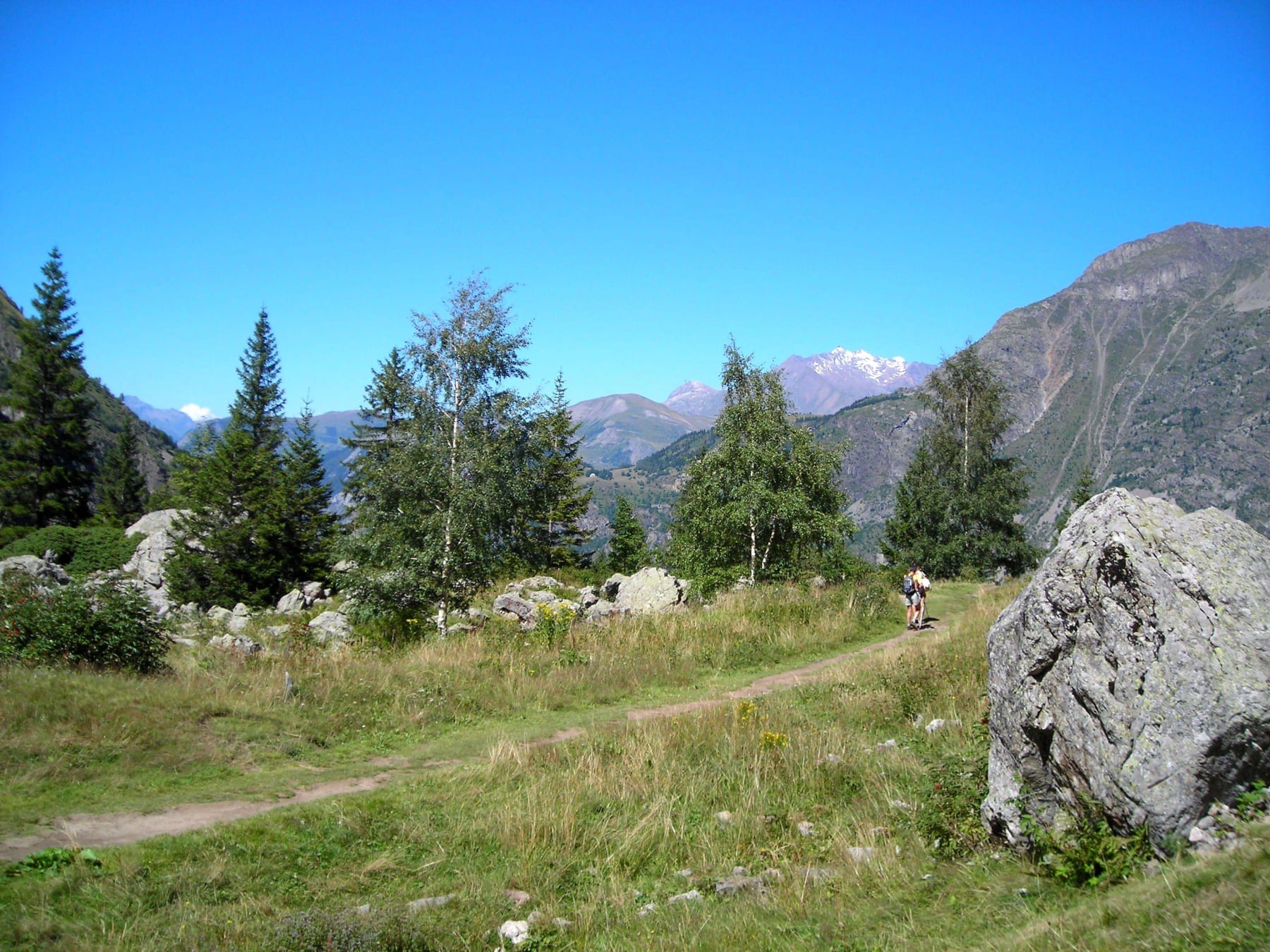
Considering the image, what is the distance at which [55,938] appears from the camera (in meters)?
5.25

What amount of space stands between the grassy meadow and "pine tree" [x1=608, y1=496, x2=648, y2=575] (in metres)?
31.8

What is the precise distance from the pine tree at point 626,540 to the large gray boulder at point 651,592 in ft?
68.9

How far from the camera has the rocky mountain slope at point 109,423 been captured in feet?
369

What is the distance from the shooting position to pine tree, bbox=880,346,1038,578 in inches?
1610

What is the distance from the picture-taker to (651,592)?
74.8ft

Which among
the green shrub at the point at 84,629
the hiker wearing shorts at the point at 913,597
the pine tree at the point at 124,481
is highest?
the pine tree at the point at 124,481

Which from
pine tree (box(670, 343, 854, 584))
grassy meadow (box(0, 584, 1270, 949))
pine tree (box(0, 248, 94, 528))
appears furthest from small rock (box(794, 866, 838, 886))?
pine tree (box(0, 248, 94, 528))

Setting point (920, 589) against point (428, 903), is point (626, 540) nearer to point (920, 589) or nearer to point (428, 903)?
point (920, 589)

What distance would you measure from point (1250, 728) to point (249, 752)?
32.6 ft

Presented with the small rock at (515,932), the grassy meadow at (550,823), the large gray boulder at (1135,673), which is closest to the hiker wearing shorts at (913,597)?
the grassy meadow at (550,823)

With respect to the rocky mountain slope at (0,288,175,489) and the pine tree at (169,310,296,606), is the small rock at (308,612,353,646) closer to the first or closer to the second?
the pine tree at (169,310,296,606)

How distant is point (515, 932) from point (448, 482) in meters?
13.8

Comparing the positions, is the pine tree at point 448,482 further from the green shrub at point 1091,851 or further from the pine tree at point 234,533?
the pine tree at point 234,533

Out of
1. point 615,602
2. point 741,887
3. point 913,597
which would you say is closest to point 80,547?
point 615,602
